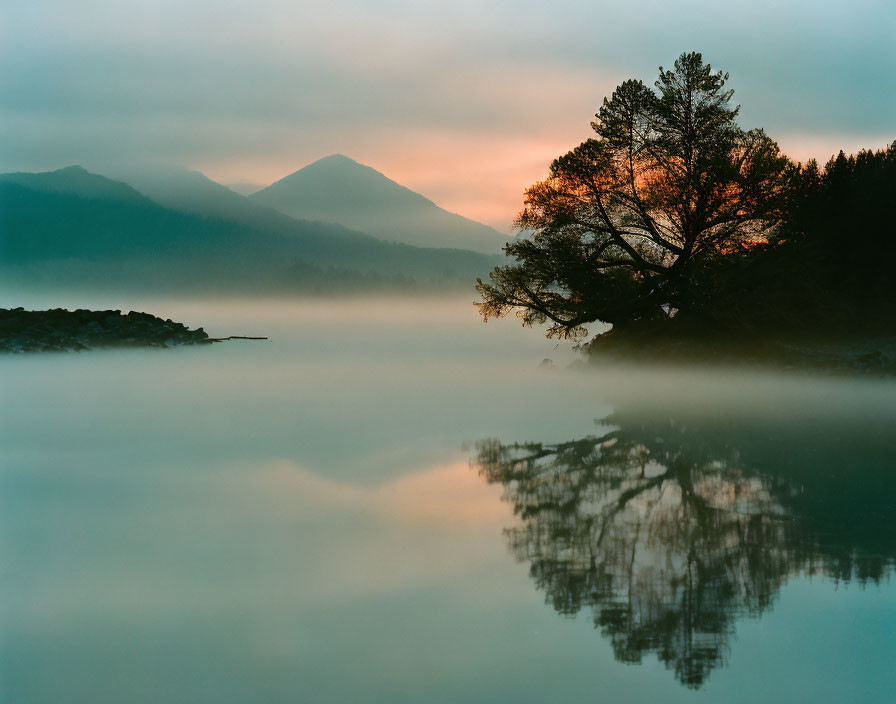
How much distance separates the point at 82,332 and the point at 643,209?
34.3m

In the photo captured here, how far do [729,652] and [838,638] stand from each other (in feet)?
3.78

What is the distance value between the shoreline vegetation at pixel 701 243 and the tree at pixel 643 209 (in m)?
0.06

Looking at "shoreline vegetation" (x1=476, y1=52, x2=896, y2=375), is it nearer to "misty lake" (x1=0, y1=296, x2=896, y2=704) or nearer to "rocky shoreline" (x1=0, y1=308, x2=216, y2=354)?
"misty lake" (x1=0, y1=296, x2=896, y2=704)

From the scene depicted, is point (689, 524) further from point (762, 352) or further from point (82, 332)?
point (82, 332)

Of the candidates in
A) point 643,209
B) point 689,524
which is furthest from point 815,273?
point 689,524

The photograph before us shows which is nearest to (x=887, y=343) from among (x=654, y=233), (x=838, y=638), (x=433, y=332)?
(x=654, y=233)

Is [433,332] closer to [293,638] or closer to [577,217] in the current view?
[577,217]

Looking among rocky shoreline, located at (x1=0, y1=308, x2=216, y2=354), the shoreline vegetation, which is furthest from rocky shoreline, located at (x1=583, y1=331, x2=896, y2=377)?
rocky shoreline, located at (x1=0, y1=308, x2=216, y2=354)

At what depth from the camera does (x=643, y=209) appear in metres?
35.0

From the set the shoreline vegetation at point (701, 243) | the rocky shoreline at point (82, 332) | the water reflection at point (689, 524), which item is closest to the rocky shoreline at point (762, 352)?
the shoreline vegetation at point (701, 243)

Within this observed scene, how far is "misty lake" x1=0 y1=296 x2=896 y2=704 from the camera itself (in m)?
6.58

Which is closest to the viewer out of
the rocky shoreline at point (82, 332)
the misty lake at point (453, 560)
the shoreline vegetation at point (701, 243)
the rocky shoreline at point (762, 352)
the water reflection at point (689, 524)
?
the misty lake at point (453, 560)

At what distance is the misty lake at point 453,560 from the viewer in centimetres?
658

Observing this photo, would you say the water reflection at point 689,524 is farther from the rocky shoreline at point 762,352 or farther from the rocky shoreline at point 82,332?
the rocky shoreline at point 82,332
